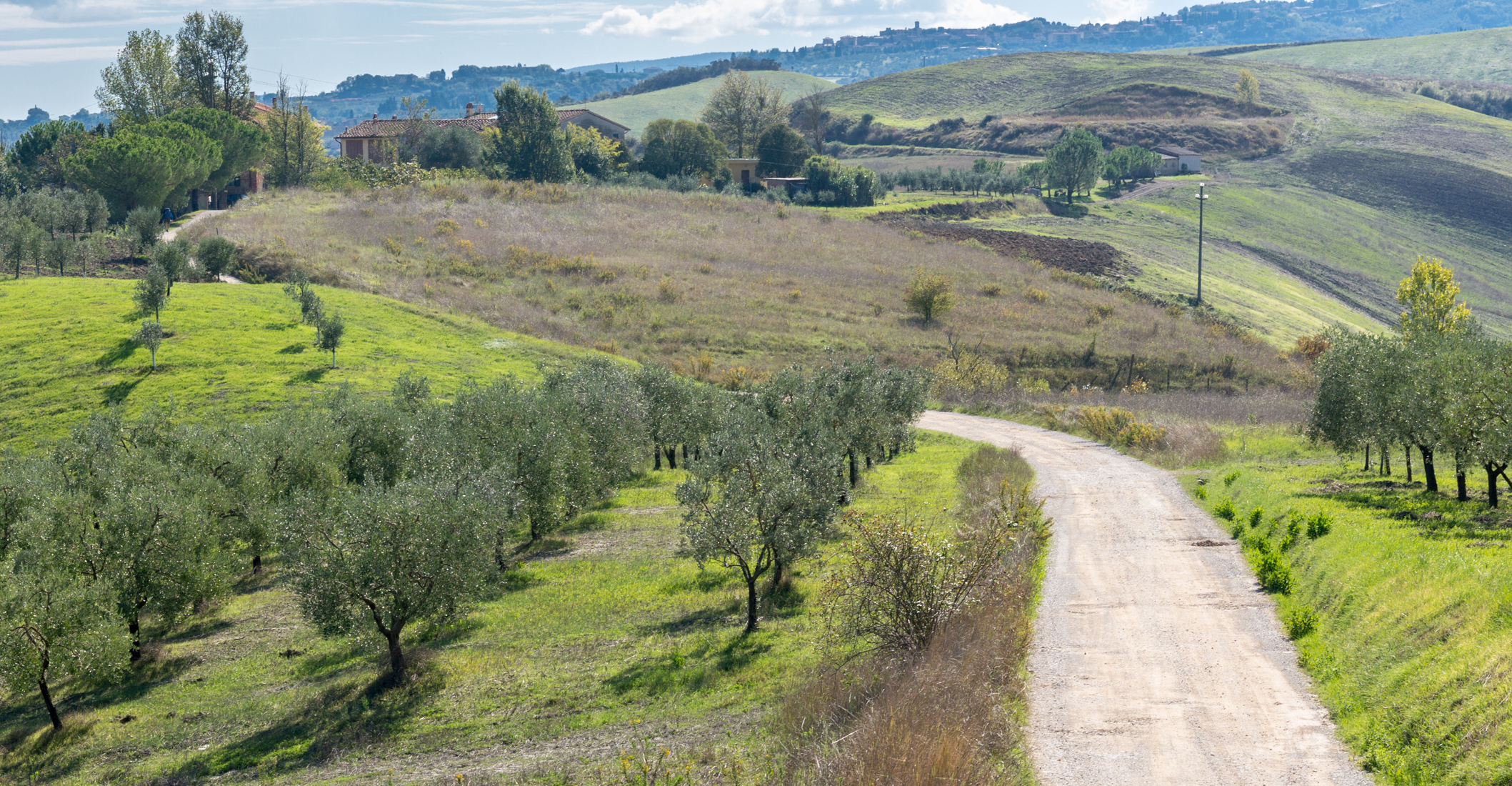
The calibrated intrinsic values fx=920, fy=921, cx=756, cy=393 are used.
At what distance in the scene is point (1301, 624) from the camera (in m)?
21.7

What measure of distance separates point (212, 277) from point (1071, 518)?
217ft

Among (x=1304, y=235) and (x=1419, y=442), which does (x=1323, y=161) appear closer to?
(x=1304, y=235)

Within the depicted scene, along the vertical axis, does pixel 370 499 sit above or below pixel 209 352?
below

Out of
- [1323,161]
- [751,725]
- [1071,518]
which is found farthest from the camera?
[1323,161]

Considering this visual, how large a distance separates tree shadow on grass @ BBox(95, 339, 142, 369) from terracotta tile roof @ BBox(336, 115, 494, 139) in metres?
90.6

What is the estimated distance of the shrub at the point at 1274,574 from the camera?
969 inches

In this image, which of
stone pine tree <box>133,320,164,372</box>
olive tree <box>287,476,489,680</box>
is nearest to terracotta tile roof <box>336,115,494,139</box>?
stone pine tree <box>133,320,164,372</box>

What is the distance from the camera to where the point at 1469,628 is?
1758 cm

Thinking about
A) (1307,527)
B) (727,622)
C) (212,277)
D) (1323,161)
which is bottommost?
(727,622)

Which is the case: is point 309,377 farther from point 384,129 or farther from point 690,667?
point 384,129

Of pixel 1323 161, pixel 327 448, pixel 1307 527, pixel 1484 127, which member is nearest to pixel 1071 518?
pixel 1307 527

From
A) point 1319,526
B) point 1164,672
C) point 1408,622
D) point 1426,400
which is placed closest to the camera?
point 1408,622

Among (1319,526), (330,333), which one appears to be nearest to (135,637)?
(330,333)

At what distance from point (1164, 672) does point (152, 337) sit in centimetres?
5205
